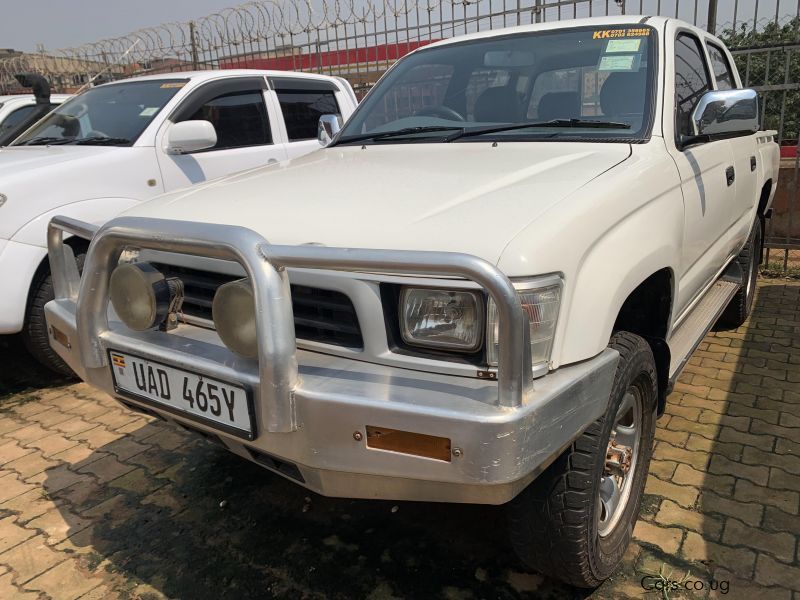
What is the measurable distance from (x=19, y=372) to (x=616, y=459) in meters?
4.08

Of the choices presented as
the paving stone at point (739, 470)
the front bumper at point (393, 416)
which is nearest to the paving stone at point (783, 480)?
the paving stone at point (739, 470)

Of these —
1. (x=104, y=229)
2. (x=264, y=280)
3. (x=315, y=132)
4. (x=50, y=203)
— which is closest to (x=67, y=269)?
(x=104, y=229)

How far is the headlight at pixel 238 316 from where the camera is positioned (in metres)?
1.78

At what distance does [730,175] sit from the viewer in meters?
3.39

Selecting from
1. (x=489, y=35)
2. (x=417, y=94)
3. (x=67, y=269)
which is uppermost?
(x=489, y=35)

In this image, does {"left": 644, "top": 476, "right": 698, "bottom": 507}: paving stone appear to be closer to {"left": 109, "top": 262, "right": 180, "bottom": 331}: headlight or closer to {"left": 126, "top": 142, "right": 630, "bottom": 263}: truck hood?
{"left": 126, "top": 142, "right": 630, "bottom": 263}: truck hood

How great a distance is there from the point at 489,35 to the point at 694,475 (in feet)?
7.56

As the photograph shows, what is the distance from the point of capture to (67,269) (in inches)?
99.6

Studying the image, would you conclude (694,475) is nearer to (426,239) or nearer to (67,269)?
(426,239)

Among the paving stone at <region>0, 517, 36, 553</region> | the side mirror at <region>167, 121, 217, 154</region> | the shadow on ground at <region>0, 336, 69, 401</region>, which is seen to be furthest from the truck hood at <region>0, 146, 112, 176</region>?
the paving stone at <region>0, 517, 36, 553</region>

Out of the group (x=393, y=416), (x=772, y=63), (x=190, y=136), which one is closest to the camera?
(x=393, y=416)

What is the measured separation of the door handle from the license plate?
275cm

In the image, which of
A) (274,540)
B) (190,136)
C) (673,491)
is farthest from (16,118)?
(673,491)

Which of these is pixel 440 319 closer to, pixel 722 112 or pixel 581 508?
pixel 581 508
